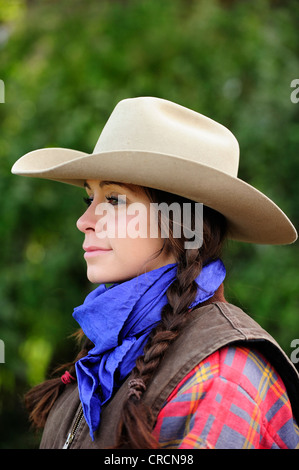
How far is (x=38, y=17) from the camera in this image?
25.4 ft

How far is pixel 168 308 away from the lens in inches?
62.8

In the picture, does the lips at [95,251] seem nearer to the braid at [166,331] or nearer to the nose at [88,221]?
the nose at [88,221]

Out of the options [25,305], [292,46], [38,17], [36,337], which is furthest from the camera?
[38,17]

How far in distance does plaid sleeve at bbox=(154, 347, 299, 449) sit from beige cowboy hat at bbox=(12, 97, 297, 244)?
46 cm

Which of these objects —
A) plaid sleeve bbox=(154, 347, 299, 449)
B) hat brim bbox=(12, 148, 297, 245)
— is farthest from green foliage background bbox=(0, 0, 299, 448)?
plaid sleeve bbox=(154, 347, 299, 449)

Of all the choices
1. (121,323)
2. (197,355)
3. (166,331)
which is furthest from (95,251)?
(197,355)

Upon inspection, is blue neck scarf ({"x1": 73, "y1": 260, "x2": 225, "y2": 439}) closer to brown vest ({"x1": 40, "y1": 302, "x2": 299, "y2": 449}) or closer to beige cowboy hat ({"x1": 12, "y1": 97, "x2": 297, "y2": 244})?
brown vest ({"x1": 40, "y1": 302, "x2": 299, "y2": 449})

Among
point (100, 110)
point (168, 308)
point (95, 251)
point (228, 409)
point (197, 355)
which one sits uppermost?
point (100, 110)

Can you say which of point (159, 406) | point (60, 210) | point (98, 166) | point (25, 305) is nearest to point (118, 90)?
point (60, 210)

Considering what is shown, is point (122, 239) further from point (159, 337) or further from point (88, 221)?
point (159, 337)

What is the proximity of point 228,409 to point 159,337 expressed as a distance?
0.28m

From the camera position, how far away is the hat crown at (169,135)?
1615mm
